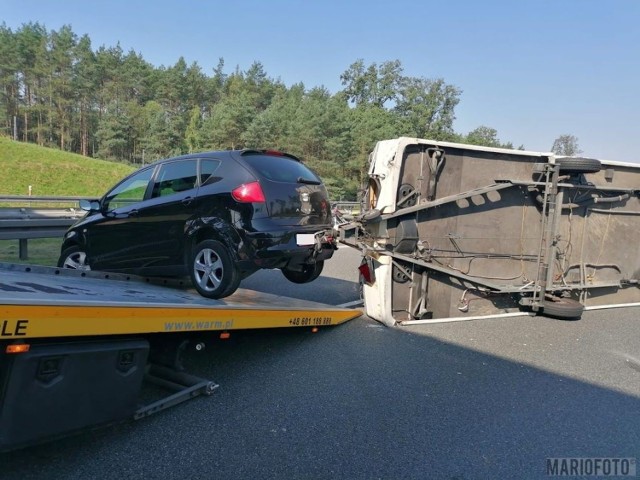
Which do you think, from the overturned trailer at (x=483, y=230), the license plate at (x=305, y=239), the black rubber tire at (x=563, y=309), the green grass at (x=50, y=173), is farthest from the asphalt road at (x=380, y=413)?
the green grass at (x=50, y=173)

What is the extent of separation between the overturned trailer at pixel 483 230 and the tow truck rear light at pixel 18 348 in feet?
11.8

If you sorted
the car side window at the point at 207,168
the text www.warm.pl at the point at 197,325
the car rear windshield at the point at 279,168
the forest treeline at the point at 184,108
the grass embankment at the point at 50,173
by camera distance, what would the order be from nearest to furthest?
the text www.warm.pl at the point at 197,325 < the car rear windshield at the point at 279,168 < the car side window at the point at 207,168 < the grass embankment at the point at 50,173 < the forest treeline at the point at 184,108

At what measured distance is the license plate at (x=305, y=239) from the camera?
4.91 meters

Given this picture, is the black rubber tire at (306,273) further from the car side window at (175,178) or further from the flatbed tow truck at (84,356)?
the flatbed tow truck at (84,356)

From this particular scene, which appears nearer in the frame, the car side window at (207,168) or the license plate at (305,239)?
the license plate at (305,239)

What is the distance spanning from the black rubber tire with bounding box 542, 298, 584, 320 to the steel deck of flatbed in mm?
3114

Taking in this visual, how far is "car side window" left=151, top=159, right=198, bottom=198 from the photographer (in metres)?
5.21

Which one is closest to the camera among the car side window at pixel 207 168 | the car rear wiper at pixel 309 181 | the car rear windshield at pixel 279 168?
the car rear windshield at pixel 279 168

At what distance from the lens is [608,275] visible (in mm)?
7137

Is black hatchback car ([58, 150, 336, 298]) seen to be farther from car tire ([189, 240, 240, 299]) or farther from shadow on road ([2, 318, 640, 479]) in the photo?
shadow on road ([2, 318, 640, 479])

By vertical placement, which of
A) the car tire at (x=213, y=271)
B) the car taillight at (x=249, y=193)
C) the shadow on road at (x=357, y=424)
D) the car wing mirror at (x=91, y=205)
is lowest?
the shadow on road at (x=357, y=424)

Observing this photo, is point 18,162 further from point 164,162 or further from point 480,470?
point 480,470

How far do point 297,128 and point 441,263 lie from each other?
150 ft

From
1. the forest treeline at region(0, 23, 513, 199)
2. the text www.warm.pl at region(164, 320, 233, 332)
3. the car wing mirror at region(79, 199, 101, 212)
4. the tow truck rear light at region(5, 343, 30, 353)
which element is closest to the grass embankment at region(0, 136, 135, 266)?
the forest treeline at region(0, 23, 513, 199)
